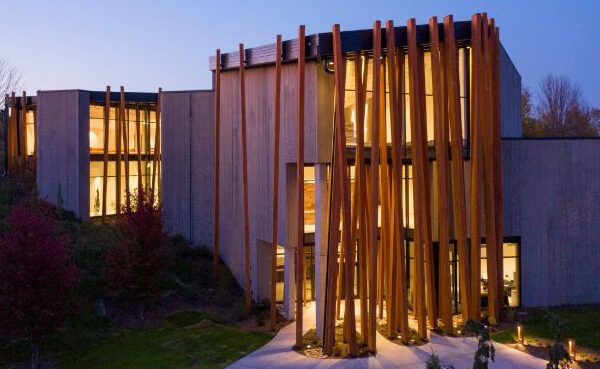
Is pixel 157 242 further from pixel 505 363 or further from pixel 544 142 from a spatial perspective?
pixel 544 142

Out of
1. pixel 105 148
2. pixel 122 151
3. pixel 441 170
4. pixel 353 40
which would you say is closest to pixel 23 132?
pixel 122 151

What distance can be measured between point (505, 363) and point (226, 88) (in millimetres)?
11810

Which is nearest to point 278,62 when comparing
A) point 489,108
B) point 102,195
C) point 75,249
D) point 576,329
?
point 489,108

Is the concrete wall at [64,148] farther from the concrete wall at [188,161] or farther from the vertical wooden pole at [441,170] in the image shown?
the vertical wooden pole at [441,170]

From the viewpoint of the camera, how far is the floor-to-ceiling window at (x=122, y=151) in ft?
82.9

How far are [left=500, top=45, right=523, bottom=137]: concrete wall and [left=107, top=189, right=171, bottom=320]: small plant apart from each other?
1127 centimetres

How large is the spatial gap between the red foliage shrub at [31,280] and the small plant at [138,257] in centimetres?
256

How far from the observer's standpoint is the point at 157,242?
15.8 m

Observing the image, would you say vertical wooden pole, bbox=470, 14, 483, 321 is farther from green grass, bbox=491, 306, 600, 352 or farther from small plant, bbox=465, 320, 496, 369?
small plant, bbox=465, 320, 496, 369

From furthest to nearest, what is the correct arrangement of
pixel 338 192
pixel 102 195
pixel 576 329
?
pixel 102 195
pixel 576 329
pixel 338 192

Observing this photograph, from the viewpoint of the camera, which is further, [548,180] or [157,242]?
[548,180]

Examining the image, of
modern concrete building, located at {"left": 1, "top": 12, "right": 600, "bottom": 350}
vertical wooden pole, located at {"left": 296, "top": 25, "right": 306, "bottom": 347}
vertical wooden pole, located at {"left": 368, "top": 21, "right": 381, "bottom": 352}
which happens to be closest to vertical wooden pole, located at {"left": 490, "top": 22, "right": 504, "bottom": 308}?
modern concrete building, located at {"left": 1, "top": 12, "right": 600, "bottom": 350}

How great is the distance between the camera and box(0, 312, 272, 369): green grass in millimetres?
13117

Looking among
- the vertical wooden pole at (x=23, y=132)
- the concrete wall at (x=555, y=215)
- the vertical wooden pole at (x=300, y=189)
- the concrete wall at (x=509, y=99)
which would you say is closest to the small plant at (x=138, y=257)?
the vertical wooden pole at (x=300, y=189)
